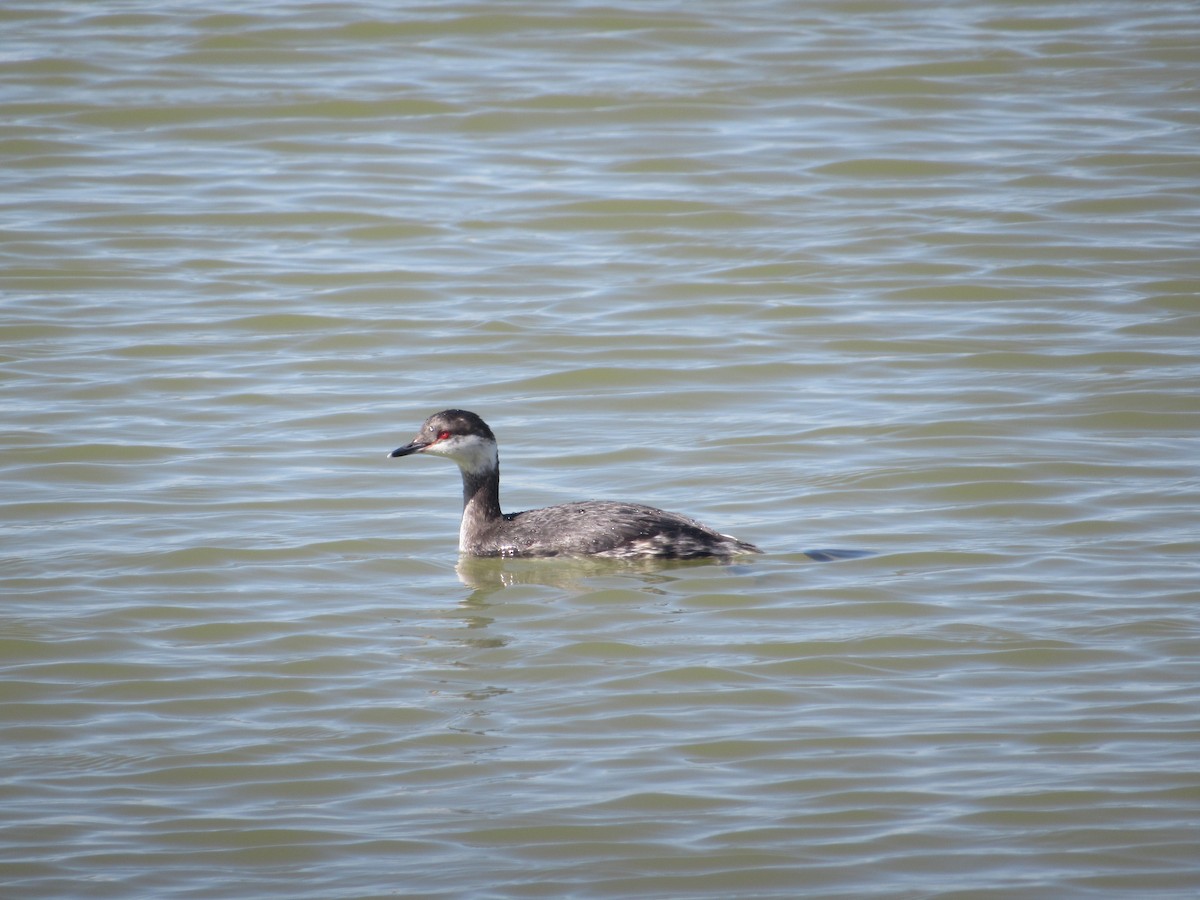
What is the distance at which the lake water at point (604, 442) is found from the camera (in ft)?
20.6

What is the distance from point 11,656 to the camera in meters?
7.86

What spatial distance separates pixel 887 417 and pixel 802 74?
28.2ft

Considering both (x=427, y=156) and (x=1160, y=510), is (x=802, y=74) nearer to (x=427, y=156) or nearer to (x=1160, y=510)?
(x=427, y=156)

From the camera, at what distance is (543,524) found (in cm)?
935

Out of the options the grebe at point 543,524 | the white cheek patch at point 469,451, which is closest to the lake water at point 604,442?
the grebe at point 543,524

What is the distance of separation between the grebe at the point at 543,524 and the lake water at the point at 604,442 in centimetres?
16

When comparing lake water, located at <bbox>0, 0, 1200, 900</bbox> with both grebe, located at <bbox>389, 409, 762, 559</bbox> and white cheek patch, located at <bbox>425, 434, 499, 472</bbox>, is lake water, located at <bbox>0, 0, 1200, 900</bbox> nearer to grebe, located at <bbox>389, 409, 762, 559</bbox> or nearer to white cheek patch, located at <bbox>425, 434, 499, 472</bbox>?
grebe, located at <bbox>389, 409, 762, 559</bbox>

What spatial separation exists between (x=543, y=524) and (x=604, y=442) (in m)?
1.78

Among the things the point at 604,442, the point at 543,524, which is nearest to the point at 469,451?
the point at 543,524

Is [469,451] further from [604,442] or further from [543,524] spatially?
[604,442]

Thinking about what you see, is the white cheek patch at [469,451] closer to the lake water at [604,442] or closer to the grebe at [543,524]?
the grebe at [543,524]

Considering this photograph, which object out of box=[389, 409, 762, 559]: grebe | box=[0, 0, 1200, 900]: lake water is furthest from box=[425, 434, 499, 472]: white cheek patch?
box=[0, 0, 1200, 900]: lake water

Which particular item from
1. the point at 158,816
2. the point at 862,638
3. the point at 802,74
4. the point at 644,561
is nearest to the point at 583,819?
the point at 158,816

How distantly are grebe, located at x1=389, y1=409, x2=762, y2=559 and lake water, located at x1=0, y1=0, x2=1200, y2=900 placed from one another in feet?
0.52
